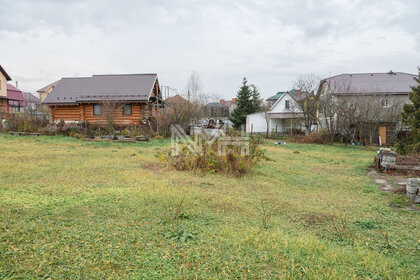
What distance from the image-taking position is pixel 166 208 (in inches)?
160

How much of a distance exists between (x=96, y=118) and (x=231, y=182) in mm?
17837

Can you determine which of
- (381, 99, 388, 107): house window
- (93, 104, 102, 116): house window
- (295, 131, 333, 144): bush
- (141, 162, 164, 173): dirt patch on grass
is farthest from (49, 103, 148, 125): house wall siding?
(381, 99, 388, 107): house window

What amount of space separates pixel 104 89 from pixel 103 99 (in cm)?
189

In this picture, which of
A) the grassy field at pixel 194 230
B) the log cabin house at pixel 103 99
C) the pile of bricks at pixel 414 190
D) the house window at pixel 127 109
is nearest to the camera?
the grassy field at pixel 194 230

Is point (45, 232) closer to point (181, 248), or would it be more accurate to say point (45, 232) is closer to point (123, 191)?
point (181, 248)

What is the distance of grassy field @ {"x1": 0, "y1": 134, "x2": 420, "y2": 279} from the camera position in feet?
8.34

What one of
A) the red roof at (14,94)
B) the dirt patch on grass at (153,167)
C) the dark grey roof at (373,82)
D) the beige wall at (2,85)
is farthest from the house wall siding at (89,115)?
the red roof at (14,94)

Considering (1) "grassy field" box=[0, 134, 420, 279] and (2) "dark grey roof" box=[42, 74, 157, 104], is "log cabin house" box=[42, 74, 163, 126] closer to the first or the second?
(2) "dark grey roof" box=[42, 74, 157, 104]

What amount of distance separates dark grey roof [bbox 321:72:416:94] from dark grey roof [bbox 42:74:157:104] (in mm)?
14759

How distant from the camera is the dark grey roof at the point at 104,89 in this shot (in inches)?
830

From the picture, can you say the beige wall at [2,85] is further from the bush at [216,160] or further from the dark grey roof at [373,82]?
the dark grey roof at [373,82]

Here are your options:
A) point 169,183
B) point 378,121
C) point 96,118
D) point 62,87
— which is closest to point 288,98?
point 378,121

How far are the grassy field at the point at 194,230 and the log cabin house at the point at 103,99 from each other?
15.4 meters

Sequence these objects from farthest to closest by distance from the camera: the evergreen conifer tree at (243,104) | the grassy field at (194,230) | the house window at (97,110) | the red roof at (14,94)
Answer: the red roof at (14,94)
the evergreen conifer tree at (243,104)
the house window at (97,110)
the grassy field at (194,230)
